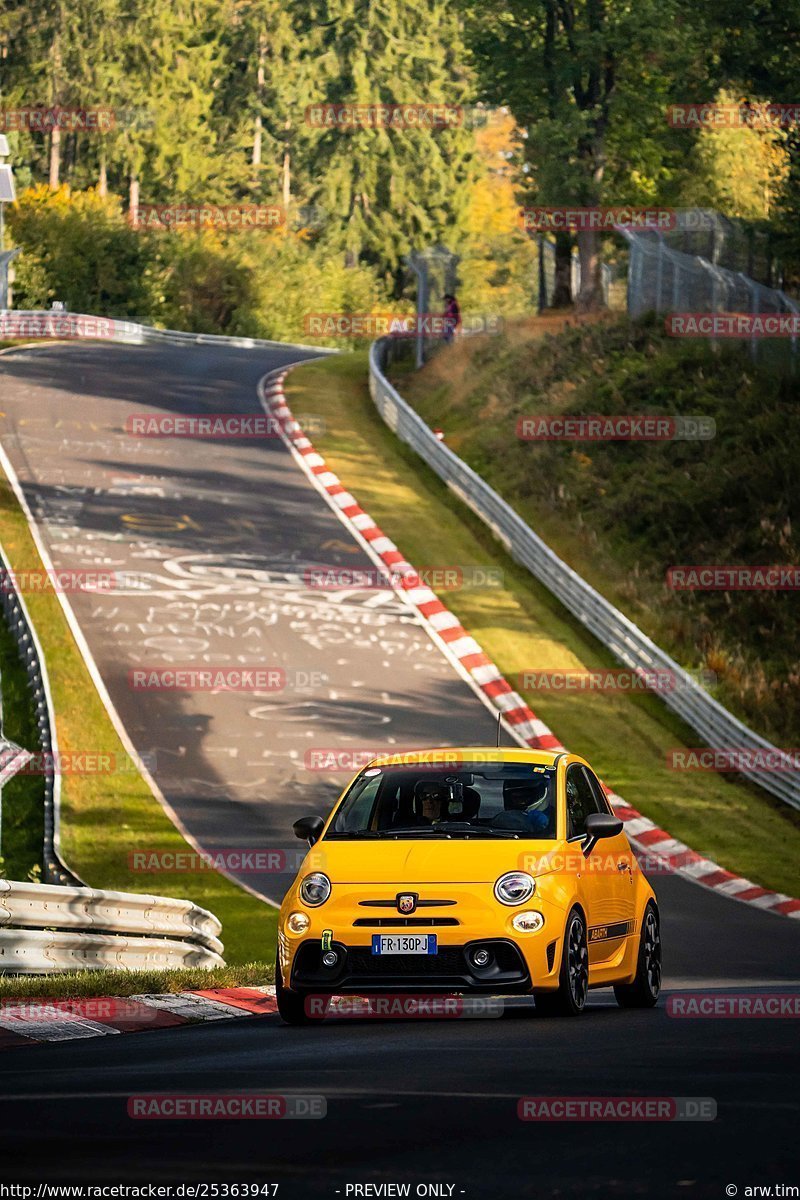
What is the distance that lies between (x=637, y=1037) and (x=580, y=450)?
3163 cm

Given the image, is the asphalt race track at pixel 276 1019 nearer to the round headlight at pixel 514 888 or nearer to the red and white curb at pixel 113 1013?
the red and white curb at pixel 113 1013

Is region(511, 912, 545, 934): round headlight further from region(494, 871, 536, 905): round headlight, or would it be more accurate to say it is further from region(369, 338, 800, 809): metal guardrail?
region(369, 338, 800, 809): metal guardrail

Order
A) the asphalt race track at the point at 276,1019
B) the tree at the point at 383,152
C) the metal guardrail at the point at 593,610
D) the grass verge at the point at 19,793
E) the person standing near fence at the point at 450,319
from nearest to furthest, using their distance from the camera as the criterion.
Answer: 1. the asphalt race track at the point at 276,1019
2. the grass verge at the point at 19,793
3. the metal guardrail at the point at 593,610
4. the person standing near fence at the point at 450,319
5. the tree at the point at 383,152

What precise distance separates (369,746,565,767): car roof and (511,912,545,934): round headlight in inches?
55.3

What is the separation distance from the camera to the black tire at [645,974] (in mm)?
12258

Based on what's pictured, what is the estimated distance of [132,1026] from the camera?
1089 cm

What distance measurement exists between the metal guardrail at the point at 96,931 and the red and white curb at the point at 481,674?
25.9 ft

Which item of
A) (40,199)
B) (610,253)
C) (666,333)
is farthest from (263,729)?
(40,199)

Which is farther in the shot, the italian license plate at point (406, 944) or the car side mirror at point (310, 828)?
the car side mirror at point (310, 828)

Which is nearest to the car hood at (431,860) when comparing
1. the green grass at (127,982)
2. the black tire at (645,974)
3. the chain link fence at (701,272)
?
the black tire at (645,974)

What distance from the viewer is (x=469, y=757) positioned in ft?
39.0

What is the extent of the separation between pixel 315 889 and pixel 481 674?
58.6ft

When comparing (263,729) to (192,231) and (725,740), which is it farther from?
(192,231)

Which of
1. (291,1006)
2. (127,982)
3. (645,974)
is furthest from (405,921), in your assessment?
(127,982)
